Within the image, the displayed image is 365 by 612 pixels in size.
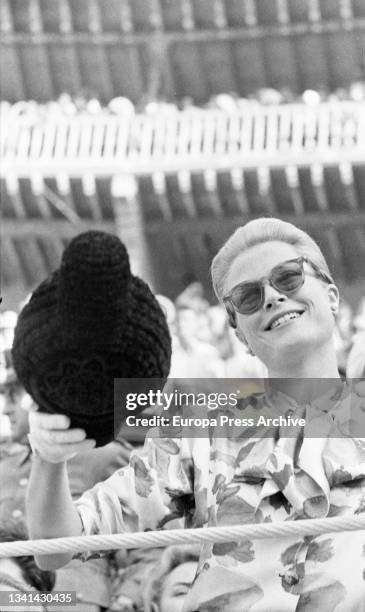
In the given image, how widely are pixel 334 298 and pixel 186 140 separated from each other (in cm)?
709

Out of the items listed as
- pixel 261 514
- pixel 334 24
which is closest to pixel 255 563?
pixel 261 514

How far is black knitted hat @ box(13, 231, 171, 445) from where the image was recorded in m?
1.56

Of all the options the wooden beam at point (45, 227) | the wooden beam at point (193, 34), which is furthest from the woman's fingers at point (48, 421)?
the wooden beam at point (193, 34)

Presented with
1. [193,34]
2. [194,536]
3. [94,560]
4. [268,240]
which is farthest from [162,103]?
[194,536]

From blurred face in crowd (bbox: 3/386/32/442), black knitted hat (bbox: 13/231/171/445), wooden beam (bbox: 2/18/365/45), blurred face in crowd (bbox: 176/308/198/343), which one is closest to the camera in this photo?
black knitted hat (bbox: 13/231/171/445)

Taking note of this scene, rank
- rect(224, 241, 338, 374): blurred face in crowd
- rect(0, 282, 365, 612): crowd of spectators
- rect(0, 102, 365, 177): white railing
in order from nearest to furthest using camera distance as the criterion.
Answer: rect(224, 241, 338, 374): blurred face in crowd
rect(0, 282, 365, 612): crowd of spectators
rect(0, 102, 365, 177): white railing

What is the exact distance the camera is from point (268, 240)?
2000 mm

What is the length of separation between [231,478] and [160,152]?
7.31 m

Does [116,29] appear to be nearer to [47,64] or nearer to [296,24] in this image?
[47,64]

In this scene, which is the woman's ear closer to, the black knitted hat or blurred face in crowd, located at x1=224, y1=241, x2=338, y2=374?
blurred face in crowd, located at x1=224, y1=241, x2=338, y2=374

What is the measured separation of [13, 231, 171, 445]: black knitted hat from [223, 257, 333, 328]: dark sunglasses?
325 millimetres

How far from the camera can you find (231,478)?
189 cm

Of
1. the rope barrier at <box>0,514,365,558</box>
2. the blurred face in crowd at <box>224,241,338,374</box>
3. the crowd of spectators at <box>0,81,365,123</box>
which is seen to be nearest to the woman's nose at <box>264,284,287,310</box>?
the blurred face in crowd at <box>224,241,338,374</box>

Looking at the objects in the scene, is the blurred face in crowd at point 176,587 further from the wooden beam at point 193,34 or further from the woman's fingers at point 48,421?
the wooden beam at point 193,34
